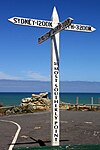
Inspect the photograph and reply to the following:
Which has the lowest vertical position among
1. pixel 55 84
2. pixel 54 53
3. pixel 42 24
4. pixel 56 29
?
pixel 55 84

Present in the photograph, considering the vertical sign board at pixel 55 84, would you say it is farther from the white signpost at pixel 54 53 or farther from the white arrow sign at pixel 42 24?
the white arrow sign at pixel 42 24

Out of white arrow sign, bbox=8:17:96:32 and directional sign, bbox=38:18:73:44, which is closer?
directional sign, bbox=38:18:73:44

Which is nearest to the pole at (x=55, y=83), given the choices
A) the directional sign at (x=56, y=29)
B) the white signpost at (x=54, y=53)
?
the white signpost at (x=54, y=53)

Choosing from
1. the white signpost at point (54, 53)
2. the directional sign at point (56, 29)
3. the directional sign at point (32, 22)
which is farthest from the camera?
the white signpost at point (54, 53)

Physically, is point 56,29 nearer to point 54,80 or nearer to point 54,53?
point 54,53

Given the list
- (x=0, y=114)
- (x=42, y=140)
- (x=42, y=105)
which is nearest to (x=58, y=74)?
(x=42, y=140)

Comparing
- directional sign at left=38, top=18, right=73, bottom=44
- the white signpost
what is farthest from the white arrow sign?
directional sign at left=38, top=18, right=73, bottom=44

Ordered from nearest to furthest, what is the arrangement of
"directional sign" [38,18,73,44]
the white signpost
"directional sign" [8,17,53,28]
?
"directional sign" [38,18,73,44] < "directional sign" [8,17,53,28] < the white signpost

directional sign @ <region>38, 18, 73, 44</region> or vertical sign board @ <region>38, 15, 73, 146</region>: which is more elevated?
directional sign @ <region>38, 18, 73, 44</region>

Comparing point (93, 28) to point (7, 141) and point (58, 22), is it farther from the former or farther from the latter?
point (7, 141)

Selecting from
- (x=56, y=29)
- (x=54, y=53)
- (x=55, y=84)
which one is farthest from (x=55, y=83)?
(x=56, y=29)

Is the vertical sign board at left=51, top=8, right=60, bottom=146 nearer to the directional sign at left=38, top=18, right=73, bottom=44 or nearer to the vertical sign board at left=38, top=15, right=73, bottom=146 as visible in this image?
the vertical sign board at left=38, top=15, right=73, bottom=146

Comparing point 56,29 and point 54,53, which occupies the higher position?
point 56,29

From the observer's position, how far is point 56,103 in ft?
25.0
